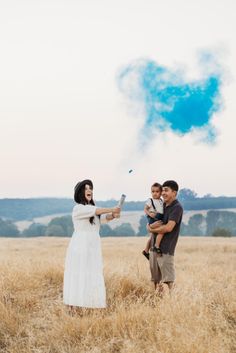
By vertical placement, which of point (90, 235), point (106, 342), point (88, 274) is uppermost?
point (90, 235)

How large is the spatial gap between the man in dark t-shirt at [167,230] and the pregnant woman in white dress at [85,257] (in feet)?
2.92

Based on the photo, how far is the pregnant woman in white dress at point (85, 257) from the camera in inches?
311

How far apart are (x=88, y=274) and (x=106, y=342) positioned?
4.31ft

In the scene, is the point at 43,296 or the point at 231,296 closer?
the point at 231,296

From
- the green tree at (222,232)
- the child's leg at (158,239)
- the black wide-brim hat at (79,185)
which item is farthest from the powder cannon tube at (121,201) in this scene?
the green tree at (222,232)

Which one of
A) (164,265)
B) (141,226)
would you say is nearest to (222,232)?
(141,226)

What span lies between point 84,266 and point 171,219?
59.2 inches

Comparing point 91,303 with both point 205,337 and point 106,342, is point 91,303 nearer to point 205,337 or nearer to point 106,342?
point 106,342

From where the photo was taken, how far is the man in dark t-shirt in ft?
27.6

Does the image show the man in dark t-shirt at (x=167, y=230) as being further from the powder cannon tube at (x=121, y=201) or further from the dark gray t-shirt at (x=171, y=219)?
the powder cannon tube at (x=121, y=201)

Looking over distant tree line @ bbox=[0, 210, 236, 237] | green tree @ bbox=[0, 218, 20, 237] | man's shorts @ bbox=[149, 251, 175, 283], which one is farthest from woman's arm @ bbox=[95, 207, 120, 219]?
green tree @ bbox=[0, 218, 20, 237]

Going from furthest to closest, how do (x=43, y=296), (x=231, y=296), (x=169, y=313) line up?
(x=43, y=296) → (x=231, y=296) → (x=169, y=313)

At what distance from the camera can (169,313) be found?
7.17m

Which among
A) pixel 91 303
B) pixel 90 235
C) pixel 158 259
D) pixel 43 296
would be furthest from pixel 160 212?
pixel 43 296
